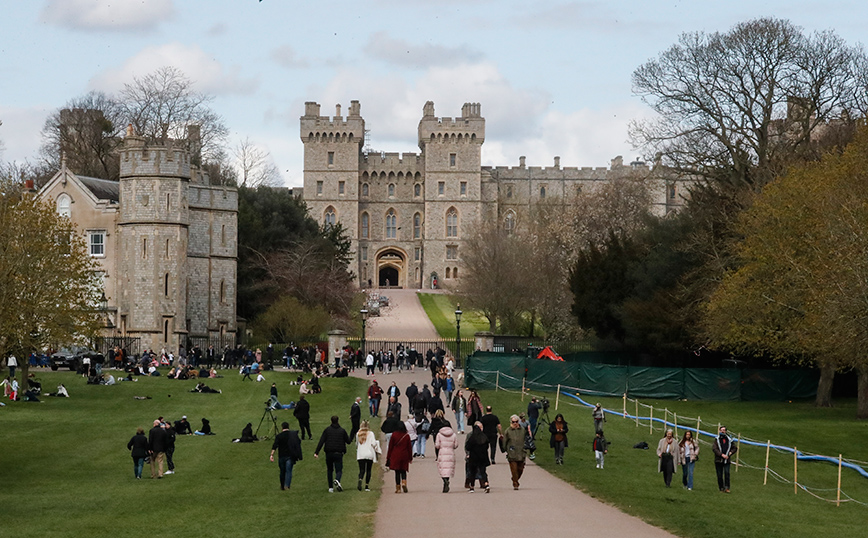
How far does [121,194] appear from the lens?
171 feet

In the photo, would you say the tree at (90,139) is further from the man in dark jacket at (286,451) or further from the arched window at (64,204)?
the man in dark jacket at (286,451)

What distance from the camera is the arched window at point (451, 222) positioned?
4286 inches

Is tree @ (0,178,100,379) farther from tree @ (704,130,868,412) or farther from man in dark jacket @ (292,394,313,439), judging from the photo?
tree @ (704,130,868,412)

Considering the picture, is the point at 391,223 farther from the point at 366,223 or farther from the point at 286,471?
the point at 286,471

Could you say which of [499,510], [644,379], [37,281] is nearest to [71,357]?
[37,281]

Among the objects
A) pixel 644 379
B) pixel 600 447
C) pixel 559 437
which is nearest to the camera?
pixel 600 447

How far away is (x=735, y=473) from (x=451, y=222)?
278 ft

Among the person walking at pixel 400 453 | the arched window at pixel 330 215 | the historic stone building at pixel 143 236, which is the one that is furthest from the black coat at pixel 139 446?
the arched window at pixel 330 215

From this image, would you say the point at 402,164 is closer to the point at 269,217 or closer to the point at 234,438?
the point at 269,217

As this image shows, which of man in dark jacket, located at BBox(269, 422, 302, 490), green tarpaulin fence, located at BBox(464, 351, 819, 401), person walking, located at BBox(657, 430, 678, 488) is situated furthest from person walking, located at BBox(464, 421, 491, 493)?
green tarpaulin fence, located at BBox(464, 351, 819, 401)

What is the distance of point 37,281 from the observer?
34.6 m

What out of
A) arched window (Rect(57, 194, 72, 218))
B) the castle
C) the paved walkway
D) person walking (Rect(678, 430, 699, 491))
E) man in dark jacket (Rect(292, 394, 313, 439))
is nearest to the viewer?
the paved walkway

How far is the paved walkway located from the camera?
14.9 meters

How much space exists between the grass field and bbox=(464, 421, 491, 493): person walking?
1465 mm
